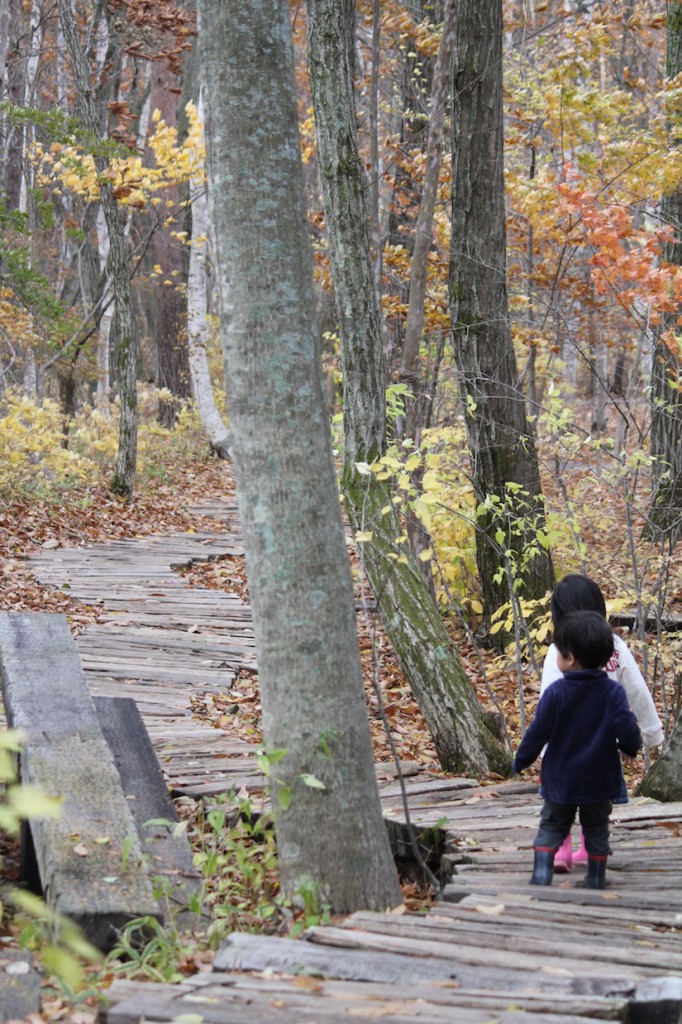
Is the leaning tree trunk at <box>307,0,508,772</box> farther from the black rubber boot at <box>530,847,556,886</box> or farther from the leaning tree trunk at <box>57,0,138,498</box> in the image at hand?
the leaning tree trunk at <box>57,0,138,498</box>

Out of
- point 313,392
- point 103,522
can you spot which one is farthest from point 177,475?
point 313,392

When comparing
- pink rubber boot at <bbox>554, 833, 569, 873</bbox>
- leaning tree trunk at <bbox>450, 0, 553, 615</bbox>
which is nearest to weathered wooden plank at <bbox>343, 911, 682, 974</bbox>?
pink rubber boot at <bbox>554, 833, 569, 873</bbox>

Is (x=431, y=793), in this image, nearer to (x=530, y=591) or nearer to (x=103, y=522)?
(x=530, y=591)

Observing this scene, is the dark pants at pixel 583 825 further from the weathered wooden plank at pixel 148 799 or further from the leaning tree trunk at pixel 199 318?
the leaning tree trunk at pixel 199 318

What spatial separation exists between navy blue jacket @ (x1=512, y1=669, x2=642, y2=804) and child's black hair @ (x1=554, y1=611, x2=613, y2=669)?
0.06 meters

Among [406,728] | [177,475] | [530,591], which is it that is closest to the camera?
[406,728]

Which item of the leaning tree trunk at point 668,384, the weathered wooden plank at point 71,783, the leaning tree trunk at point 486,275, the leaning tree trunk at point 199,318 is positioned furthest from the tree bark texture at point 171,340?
the weathered wooden plank at point 71,783

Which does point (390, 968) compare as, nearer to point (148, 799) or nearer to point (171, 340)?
point (148, 799)

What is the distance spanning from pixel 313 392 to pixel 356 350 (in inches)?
132

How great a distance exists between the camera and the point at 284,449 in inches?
141

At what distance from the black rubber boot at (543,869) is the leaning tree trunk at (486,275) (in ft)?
15.1

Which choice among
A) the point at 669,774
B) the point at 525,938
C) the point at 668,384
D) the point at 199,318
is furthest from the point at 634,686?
the point at 199,318

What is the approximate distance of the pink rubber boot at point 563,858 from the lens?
4395 mm

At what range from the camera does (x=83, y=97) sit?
14055 millimetres
